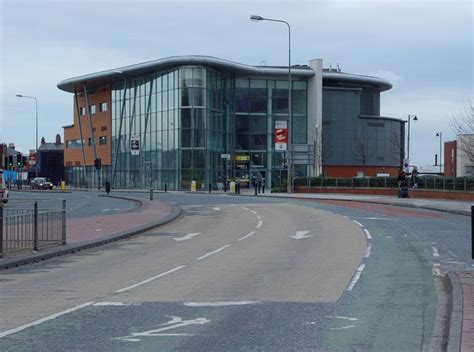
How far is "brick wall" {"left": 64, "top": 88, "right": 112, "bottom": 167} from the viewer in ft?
286

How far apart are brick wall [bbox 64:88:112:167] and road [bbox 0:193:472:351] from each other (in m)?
68.8

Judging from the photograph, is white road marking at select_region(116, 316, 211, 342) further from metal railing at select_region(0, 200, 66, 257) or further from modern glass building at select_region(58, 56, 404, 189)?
modern glass building at select_region(58, 56, 404, 189)

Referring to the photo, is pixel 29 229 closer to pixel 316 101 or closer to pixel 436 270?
pixel 436 270

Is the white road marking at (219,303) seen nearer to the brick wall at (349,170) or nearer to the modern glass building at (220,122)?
the modern glass building at (220,122)

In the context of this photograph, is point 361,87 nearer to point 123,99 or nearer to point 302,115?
point 302,115

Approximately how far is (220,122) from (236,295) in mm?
68068

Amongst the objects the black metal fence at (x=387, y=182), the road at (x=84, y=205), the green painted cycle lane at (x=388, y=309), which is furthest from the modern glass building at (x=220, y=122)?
the green painted cycle lane at (x=388, y=309)

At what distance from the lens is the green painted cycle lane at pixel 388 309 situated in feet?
24.3

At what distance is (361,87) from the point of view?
88.5 m

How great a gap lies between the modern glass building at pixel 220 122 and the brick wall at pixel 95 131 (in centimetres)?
14

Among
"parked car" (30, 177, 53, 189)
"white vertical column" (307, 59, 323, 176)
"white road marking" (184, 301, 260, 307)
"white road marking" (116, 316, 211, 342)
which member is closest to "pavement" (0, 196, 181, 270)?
"white road marking" (184, 301, 260, 307)

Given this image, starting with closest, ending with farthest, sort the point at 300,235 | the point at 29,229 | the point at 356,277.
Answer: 1. the point at 356,277
2. the point at 29,229
3. the point at 300,235

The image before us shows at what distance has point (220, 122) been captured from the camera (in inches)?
3068

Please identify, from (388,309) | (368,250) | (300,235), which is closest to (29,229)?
(368,250)
